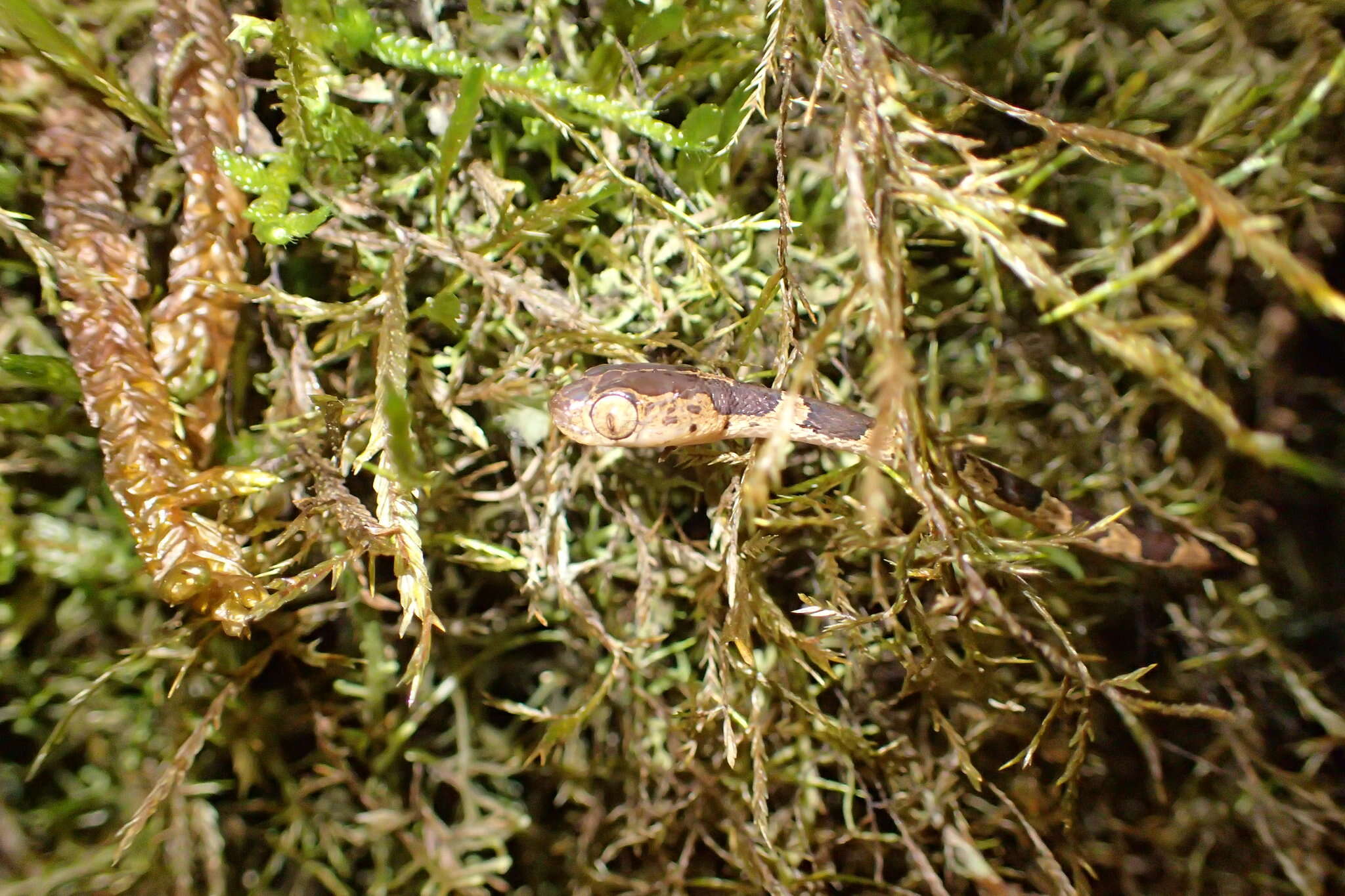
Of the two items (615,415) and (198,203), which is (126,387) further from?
(615,415)

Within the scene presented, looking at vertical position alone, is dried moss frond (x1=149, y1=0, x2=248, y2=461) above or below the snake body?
above

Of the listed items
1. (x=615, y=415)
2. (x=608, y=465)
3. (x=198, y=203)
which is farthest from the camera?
(x=608, y=465)

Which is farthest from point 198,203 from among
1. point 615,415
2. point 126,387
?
point 615,415

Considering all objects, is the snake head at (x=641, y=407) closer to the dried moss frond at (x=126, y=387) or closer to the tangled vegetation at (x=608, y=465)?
the tangled vegetation at (x=608, y=465)

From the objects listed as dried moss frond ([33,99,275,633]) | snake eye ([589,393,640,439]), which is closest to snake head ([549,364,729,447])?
snake eye ([589,393,640,439])

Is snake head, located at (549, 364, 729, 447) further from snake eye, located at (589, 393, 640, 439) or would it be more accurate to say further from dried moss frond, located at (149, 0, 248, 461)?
dried moss frond, located at (149, 0, 248, 461)

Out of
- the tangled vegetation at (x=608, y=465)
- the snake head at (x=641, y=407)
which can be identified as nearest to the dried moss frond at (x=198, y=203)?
the tangled vegetation at (x=608, y=465)
